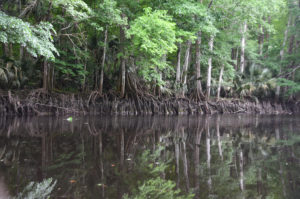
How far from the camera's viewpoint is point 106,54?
45.5 feet

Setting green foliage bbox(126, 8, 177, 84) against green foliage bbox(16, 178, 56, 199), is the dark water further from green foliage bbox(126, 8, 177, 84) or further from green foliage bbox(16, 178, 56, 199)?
green foliage bbox(126, 8, 177, 84)

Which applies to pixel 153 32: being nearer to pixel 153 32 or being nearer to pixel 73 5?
pixel 153 32

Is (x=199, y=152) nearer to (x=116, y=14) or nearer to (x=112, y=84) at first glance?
(x=116, y=14)

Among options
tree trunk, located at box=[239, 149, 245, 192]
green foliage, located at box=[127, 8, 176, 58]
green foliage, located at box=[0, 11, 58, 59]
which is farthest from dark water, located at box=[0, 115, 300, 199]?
green foliage, located at box=[127, 8, 176, 58]

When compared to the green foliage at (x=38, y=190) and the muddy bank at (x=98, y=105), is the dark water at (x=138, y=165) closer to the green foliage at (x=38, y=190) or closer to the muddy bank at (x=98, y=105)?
the green foliage at (x=38, y=190)

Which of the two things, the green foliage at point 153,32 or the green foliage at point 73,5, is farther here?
the green foliage at point 153,32

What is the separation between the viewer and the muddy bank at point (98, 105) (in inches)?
417

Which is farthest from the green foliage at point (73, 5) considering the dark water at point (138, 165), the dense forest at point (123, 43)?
the dark water at point (138, 165)

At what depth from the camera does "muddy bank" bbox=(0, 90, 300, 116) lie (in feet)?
34.8

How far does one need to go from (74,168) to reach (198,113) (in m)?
11.4

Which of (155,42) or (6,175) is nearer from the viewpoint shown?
(6,175)

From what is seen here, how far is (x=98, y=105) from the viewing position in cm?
1259

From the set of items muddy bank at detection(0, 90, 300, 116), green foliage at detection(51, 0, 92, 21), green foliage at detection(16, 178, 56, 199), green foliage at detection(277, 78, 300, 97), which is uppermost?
green foliage at detection(51, 0, 92, 21)

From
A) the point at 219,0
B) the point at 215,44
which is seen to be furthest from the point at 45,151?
the point at 215,44
